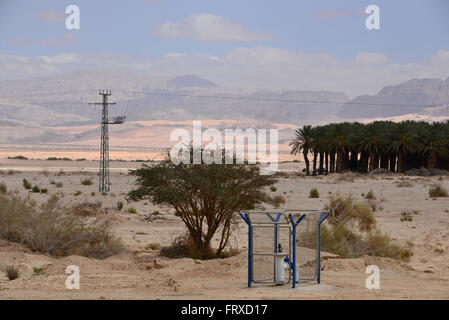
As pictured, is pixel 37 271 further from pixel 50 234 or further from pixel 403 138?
pixel 403 138

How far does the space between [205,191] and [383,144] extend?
72443mm

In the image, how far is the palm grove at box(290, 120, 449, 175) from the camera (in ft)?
294

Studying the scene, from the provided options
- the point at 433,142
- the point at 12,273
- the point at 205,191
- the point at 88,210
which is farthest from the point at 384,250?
the point at 433,142

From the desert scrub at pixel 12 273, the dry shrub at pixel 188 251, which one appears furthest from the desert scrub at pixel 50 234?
the desert scrub at pixel 12 273

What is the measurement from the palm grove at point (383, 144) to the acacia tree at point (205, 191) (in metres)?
68.4

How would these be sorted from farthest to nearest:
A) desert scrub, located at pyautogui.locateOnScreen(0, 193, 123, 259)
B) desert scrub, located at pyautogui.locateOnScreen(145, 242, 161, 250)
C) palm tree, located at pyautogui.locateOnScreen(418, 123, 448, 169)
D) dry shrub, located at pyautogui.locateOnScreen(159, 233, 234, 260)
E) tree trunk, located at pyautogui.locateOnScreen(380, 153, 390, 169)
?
tree trunk, located at pyautogui.locateOnScreen(380, 153, 390, 169) < palm tree, located at pyautogui.locateOnScreen(418, 123, 448, 169) < desert scrub, located at pyautogui.locateOnScreen(145, 242, 161, 250) < dry shrub, located at pyautogui.locateOnScreen(159, 233, 234, 260) < desert scrub, located at pyautogui.locateOnScreen(0, 193, 123, 259)

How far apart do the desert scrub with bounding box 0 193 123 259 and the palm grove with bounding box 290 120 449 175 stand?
71.3 m

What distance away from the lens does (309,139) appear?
324ft

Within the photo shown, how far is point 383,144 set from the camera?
9275 cm

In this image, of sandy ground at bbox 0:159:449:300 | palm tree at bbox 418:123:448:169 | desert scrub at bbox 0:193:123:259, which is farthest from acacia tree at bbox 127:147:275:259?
palm tree at bbox 418:123:448:169

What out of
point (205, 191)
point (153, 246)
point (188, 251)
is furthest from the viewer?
point (153, 246)

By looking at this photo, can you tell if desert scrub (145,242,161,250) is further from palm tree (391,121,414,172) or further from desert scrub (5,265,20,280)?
palm tree (391,121,414,172)

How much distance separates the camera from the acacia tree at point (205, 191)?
2366 cm
